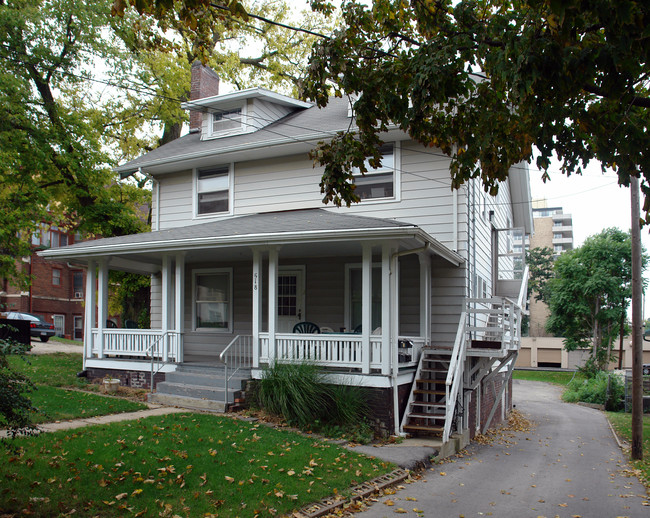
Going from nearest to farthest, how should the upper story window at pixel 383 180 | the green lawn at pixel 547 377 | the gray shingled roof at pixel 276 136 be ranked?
1. the upper story window at pixel 383 180
2. the gray shingled roof at pixel 276 136
3. the green lawn at pixel 547 377

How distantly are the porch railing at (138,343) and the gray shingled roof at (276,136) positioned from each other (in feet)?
16.3

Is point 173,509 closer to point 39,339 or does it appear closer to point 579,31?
point 579,31

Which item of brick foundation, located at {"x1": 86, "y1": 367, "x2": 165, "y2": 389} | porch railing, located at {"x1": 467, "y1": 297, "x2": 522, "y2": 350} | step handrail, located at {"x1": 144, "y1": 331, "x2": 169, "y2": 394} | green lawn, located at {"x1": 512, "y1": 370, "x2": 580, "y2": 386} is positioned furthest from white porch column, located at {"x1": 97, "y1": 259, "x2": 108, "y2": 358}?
green lawn, located at {"x1": 512, "y1": 370, "x2": 580, "y2": 386}

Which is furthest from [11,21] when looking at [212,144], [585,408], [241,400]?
[585,408]

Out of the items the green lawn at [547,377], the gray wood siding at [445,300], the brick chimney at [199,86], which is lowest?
the green lawn at [547,377]

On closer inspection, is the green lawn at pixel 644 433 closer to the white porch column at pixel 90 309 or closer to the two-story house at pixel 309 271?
the two-story house at pixel 309 271

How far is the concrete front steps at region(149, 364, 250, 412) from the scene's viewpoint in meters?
11.8

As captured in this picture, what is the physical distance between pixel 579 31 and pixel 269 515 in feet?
21.1

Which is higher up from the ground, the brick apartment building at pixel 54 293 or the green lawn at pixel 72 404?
the brick apartment building at pixel 54 293

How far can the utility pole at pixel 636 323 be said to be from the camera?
43.3 feet

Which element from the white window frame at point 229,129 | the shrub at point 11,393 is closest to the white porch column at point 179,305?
the white window frame at point 229,129

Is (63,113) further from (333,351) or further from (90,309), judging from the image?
(333,351)

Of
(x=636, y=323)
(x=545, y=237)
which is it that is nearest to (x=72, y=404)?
(x=636, y=323)

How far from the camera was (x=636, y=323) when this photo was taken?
1401 cm
